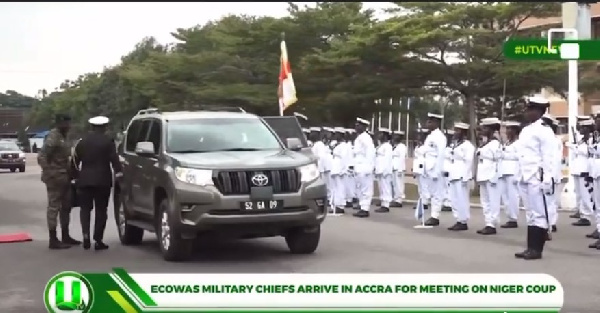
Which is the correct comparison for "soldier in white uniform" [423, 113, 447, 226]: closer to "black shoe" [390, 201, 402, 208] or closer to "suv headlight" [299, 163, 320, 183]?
"black shoe" [390, 201, 402, 208]

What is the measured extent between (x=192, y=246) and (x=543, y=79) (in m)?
16.1

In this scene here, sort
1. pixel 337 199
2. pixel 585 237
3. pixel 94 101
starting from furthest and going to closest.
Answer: pixel 337 199 → pixel 585 237 → pixel 94 101

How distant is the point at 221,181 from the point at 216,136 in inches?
24.0

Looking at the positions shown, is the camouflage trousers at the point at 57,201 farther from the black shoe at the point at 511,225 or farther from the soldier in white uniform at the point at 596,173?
the black shoe at the point at 511,225

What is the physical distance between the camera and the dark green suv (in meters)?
8.12

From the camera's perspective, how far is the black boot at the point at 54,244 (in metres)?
9.77

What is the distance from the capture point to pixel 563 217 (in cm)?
1516

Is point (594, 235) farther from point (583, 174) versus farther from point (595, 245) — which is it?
point (583, 174)

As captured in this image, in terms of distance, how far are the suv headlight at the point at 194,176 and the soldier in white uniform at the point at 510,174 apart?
5844 millimetres

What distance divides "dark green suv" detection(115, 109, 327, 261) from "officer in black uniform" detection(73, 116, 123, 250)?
409 millimetres

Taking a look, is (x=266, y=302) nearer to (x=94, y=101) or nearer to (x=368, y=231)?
(x=94, y=101)

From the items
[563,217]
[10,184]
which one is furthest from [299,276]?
[10,184]

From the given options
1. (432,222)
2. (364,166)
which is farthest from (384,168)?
(432,222)

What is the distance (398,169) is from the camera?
58.1 feet
